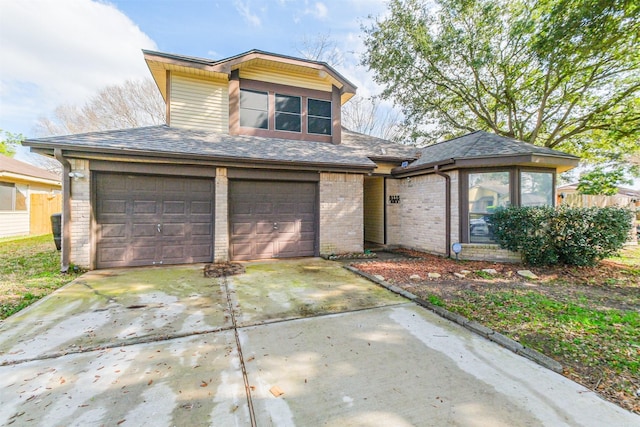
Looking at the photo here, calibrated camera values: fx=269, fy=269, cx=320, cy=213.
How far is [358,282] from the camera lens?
18.5 feet

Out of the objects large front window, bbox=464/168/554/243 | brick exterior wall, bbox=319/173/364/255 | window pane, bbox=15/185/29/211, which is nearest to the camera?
large front window, bbox=464/168/554/243

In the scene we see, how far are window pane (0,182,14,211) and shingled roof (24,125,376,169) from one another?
959 centimetres

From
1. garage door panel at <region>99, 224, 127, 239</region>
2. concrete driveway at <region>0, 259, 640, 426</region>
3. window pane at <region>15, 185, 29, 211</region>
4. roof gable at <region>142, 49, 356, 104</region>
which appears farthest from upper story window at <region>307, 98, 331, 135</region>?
window pane at <region>15, 185, 29, 211</region>

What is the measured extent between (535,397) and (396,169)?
8.20m

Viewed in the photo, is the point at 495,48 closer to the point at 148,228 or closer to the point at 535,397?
the point at 535,397

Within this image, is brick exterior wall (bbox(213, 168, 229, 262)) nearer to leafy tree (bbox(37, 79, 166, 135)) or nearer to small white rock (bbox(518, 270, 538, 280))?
small white rock (bbox(518, 270, 538, 280))

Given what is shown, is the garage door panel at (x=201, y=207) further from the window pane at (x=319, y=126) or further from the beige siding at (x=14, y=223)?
the beige siding at (x=14, y=223)

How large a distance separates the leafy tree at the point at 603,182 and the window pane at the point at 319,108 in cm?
1248

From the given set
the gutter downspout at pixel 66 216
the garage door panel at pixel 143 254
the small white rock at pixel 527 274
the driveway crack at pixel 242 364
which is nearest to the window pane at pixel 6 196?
the gutter downspout at pixel 66 216

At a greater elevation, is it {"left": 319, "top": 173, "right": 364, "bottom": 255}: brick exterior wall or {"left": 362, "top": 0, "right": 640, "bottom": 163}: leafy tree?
{"left": 362, "top": 0, "right": 640, "bottom": 163}: leafy tree

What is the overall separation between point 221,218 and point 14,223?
12.4 meters

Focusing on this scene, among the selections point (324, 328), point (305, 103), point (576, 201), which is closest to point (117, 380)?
point (324, 328)

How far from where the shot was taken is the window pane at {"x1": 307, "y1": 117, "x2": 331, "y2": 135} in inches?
381

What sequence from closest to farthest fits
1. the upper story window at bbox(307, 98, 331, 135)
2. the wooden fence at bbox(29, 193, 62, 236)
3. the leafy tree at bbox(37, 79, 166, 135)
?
the upper story window at bbox(307, 98, 331, 135), the wooden fence at bbox(29, 193, 62, 236), the leafy tree at bbox(37, 79, 166, 135)
